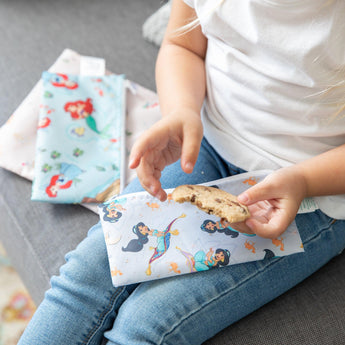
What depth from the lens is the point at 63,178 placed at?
924 millimetres

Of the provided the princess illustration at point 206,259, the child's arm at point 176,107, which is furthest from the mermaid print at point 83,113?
the princess illustration at point 206,259

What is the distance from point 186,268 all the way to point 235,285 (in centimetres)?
9

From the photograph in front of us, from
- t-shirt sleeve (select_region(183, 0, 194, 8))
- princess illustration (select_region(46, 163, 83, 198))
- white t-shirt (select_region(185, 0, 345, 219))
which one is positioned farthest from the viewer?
princess illustration (select_region(46, 163, 83, 198))

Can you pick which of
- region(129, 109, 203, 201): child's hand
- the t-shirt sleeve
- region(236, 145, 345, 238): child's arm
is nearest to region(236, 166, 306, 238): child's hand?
region(236, 145, 345, 238): child's arm

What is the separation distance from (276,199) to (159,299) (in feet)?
0.84

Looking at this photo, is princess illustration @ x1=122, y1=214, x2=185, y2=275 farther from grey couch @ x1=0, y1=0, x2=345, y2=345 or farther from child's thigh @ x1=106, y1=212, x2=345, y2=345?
grey couch @ x1=0, y1=0, x2=345, y2=345

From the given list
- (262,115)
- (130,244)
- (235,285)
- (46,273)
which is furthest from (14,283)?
(262,115)

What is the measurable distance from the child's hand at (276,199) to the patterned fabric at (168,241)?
4cm

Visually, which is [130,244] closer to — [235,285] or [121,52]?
[235,285]

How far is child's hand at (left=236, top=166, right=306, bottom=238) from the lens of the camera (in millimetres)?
655

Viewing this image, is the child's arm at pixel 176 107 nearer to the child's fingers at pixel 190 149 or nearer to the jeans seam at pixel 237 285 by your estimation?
the child's fingers at pixel 190 149

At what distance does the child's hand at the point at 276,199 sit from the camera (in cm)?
66

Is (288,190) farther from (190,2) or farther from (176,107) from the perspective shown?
(190,2)

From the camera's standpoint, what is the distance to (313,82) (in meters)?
0.68
